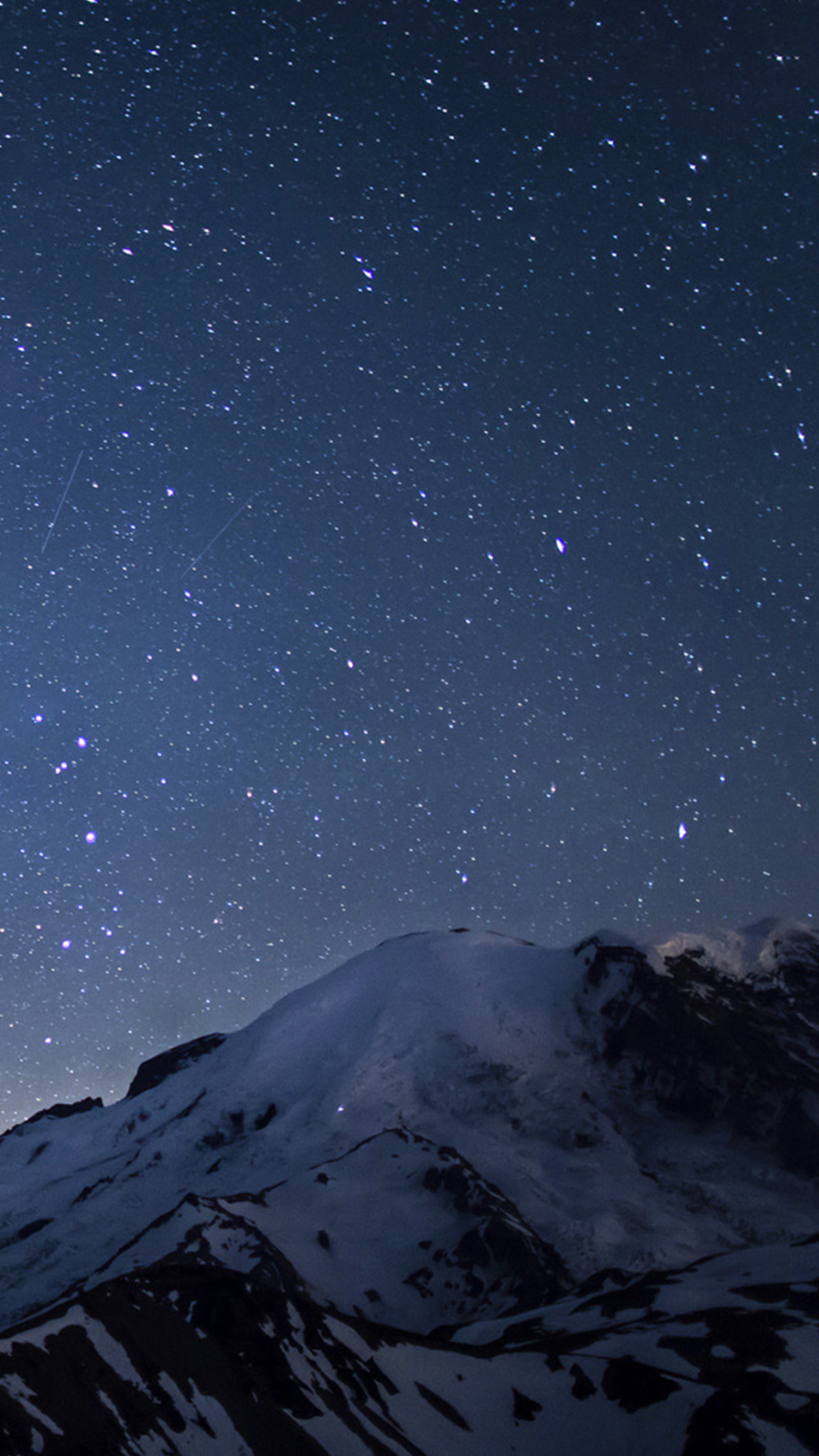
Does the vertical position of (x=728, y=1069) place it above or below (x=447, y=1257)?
below

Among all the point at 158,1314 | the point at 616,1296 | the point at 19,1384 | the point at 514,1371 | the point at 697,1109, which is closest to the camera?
the point at 19,1384

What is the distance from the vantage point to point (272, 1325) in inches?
2584

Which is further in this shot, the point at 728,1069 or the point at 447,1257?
the point at 728,1069

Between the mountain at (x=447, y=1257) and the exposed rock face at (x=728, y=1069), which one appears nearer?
the mountain at (x=447, y=1257)

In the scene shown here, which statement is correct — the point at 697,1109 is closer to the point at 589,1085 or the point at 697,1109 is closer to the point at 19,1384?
the point at 589,1085

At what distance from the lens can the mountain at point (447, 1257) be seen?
5616 cm

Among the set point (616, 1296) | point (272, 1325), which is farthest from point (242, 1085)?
point (272, 1325)

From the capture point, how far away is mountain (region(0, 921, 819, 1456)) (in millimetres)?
56156

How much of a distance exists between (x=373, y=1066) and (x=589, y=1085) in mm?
42353

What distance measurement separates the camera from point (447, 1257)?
131 m

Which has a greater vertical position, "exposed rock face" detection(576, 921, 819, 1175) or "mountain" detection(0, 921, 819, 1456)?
"mountain" detection(0, 921, 819, 1456)

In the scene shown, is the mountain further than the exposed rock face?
No

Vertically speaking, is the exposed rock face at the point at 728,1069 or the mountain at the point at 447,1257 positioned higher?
the mountain at the point at 447,1257

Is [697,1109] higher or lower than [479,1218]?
lower
